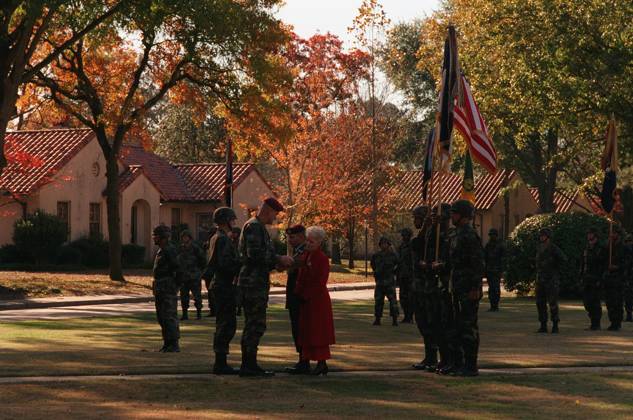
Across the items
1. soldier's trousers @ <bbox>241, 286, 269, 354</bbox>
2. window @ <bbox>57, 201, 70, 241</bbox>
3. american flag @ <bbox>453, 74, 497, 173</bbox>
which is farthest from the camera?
window @ <bbox>57, 201, 70, 241</bbox>

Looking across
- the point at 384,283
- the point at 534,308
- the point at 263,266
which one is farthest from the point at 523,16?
the point at 263,266

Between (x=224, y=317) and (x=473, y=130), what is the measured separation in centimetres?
556

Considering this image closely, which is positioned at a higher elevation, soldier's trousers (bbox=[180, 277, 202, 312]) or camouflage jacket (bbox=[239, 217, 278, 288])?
camouflage jacket (bbox=[239, 217, 278, 288])

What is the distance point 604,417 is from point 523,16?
31970mm

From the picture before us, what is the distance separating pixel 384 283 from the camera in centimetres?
2416

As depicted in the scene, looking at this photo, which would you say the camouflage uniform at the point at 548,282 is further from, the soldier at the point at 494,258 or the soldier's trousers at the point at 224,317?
the soldier's trousers at the point at 224,317

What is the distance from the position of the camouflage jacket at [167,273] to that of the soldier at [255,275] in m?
3.41

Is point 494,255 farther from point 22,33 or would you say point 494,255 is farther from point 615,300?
point 22,33

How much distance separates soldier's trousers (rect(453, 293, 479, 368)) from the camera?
1420 cm

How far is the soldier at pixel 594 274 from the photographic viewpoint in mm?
22750

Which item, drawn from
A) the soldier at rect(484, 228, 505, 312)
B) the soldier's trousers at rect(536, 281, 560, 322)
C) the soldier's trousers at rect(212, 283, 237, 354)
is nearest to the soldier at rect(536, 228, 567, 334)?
the soldier's trousers at rect(536, 281, 560, 322)

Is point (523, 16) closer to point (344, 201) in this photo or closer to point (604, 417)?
point (344, 201)

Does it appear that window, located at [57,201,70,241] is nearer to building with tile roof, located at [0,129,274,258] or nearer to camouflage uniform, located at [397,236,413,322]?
building with tile roof, located at [0,129,274,258]

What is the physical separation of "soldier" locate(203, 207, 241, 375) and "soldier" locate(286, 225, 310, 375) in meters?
0.72
